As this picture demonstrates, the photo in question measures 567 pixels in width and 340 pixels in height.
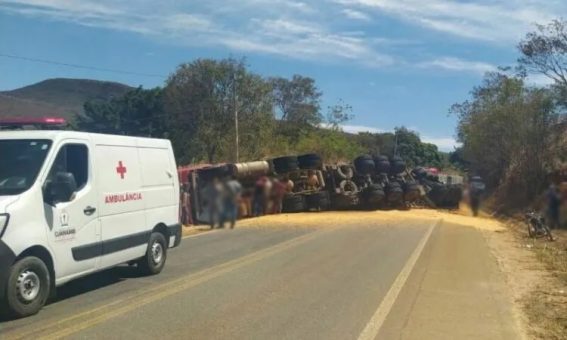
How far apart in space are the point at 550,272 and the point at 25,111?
1534cm

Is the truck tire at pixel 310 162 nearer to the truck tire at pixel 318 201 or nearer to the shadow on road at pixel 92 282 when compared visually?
the truck tire at pixel 318 201

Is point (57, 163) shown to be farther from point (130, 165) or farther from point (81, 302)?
point (81, 302)

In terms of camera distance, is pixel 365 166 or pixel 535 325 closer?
pixel 365 166

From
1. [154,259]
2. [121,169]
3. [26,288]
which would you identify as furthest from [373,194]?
[154,259]

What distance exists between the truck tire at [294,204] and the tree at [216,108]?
269 mm

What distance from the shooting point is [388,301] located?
13.1 m

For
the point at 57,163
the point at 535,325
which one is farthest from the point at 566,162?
the point at 535,325

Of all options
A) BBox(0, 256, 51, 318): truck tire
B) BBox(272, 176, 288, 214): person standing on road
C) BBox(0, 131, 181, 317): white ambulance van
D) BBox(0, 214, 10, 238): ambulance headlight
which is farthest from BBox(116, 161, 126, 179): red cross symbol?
BBox(0, 256, 51, 318): truck tire

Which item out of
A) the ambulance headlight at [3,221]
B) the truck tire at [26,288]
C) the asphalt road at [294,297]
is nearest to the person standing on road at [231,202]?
the asphalt road at [294,297]

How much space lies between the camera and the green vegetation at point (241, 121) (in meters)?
3.11

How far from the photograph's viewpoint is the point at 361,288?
14.4 m

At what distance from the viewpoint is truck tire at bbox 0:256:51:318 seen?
395 inches

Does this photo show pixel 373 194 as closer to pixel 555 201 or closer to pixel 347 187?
pixel 347 187

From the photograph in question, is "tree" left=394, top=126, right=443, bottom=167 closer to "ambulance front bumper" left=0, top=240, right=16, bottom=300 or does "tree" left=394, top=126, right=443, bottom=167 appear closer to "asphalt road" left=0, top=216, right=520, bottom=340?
"asphalt road" left=0, top=216, right=520, bottom=340
